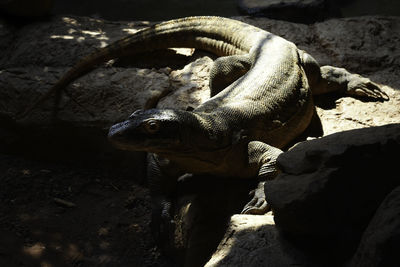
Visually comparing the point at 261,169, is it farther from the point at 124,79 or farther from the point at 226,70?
the point at 124,79

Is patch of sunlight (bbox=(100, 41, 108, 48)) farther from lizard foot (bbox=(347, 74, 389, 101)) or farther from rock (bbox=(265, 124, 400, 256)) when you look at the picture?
rock (bbox=(265, 124, 400, 256))

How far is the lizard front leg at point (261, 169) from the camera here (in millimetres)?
3781

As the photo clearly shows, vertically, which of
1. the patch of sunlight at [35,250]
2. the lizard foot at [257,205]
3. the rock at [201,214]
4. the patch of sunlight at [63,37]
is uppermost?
the patch of sunlight at [63,37]

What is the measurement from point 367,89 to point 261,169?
2.24 meters

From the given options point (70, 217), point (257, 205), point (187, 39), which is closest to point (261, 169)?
point (257, 205)

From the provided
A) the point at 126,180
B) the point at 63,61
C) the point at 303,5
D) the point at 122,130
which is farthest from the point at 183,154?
the point at 303,5

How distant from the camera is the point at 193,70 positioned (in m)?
6.08

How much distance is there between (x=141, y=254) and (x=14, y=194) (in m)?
1.82

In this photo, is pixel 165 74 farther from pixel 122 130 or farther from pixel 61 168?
pixel 122 130

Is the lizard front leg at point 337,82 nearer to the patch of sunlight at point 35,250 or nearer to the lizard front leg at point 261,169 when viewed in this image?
the lizard front leg at point 261,169

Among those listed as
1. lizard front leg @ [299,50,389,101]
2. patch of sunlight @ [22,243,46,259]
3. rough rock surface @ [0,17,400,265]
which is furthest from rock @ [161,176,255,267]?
lizard front leg @ [299,50,389,101]

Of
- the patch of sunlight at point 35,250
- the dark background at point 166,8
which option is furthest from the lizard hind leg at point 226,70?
the dark background at point 166,8

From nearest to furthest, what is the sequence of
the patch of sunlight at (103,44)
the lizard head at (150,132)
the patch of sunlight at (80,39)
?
the lizard head at (150,132), the patch of sunlight at (103,44), the patch of sunlight at (80,39)

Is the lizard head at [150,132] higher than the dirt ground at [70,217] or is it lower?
higher
